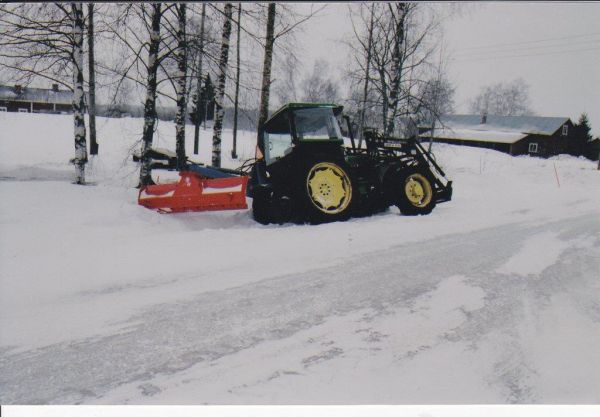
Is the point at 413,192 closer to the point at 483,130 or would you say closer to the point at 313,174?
the point at 313,174

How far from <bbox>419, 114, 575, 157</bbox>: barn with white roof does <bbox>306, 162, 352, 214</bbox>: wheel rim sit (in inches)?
105

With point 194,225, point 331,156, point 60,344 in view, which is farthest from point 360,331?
point 331,156

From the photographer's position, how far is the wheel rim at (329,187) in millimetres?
6180

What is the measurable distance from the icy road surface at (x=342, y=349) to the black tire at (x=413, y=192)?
3.08 m

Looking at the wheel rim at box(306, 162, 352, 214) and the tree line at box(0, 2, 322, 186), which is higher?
the tree line at box(0, 2, 322, 186)

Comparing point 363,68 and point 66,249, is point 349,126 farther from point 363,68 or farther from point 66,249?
point 363,68

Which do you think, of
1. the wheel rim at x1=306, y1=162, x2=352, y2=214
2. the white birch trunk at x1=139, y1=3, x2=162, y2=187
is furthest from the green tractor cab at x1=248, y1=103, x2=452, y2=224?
the white birch trunk at x1=139, y1=3, x2=162, y2=187

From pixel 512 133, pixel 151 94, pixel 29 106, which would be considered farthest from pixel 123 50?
pixel 512 133

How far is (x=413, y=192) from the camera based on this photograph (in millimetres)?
7137

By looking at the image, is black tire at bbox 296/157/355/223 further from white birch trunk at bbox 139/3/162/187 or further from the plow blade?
white birch trunk at bbox 139/3/162/187

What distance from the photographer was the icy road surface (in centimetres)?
230

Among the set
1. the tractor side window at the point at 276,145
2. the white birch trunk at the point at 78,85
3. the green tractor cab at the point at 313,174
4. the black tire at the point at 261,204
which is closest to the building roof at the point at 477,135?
the green tractor cab at the point at 313,174

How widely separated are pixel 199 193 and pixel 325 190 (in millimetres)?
1718

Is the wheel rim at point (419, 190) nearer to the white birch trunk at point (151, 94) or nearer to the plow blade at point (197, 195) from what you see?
the plow blade at point (197, 195)
